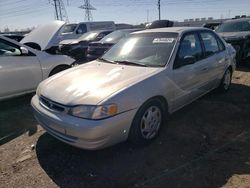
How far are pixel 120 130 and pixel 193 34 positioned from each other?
247cm

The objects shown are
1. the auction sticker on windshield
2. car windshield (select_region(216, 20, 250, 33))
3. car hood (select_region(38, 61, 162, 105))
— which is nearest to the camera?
car hood (select_region(38, 61, 162, 105))

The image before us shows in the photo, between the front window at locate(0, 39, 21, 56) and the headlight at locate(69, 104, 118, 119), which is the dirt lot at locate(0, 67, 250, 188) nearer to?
the headlight at locate(69, 104, 118, 119)

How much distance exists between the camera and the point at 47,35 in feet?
20.3

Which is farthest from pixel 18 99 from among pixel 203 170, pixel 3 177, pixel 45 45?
pixel 203 170

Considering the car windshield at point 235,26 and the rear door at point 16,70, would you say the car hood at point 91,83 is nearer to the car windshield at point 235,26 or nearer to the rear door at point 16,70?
the rear door at point 16,70

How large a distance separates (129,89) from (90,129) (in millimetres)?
697

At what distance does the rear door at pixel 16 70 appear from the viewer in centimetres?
519

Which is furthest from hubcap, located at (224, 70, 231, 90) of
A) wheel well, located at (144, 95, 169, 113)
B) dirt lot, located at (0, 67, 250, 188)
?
wheel well, located at (144, 95, 169, 113)

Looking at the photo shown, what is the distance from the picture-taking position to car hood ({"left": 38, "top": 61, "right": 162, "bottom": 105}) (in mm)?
3125

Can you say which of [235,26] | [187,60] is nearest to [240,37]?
[235,26]

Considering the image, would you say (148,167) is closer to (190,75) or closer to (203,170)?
(203,170)

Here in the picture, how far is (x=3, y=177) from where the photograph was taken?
3088 mm

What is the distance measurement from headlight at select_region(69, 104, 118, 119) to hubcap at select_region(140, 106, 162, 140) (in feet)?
1.94

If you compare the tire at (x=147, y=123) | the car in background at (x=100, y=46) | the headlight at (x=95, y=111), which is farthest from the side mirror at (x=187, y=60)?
the car in background at (x=100, y=46)
